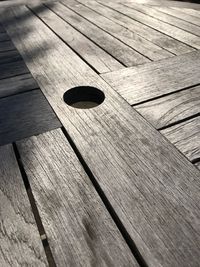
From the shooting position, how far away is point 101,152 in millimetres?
1031

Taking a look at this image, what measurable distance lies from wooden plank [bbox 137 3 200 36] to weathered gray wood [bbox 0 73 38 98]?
4.17 feet

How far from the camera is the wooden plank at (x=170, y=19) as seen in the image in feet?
7.03

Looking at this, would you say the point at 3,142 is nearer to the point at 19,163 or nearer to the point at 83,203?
the point at 19,163

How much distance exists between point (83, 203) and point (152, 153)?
0.32m

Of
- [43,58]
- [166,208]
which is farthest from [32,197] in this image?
[43,58]

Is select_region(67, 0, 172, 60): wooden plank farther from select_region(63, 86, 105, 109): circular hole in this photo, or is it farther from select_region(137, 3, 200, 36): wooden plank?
select_region(63, 86, 105, 109): circular hole

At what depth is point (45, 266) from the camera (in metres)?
0.70

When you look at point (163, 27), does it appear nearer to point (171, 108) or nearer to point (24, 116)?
point (171, 108)

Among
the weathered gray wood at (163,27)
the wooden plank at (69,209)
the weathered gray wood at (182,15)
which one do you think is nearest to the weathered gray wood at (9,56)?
the wooden plank at (69,209)

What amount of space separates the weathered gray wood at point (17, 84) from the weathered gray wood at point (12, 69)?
5cm

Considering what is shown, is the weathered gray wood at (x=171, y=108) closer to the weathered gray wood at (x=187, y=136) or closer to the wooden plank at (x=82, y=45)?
the weathered gray wood at (x=187, y=136)

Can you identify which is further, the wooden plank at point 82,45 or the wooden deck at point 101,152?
the wooden plank at point 82,45

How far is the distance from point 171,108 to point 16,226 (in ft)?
2.60

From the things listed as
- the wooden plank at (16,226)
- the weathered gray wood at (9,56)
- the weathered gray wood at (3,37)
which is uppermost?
the weathered gray wood at (3,37)
